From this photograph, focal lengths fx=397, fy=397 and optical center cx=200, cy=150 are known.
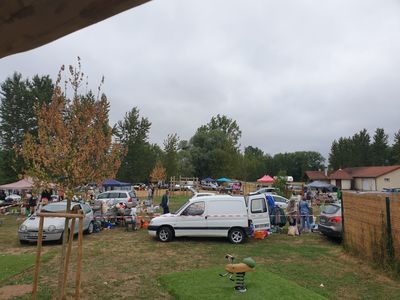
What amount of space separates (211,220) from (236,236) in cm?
113

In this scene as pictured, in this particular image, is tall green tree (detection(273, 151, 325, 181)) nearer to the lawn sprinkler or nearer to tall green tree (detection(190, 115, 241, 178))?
tall green tree (detection(190, 115, 241, 178))

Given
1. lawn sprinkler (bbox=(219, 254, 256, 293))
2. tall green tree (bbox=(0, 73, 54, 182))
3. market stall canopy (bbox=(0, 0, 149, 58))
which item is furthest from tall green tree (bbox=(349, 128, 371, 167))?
market stall canopy (bbox=(0, 0, 149, 58))

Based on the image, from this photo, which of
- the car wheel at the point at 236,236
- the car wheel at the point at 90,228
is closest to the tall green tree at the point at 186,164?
the car wheel at the point at 90,228

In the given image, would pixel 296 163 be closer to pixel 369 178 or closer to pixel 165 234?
pixel 369 178

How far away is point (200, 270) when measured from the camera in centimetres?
1039

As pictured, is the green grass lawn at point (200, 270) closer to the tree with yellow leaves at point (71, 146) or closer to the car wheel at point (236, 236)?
the car wheel at point (236, 236)

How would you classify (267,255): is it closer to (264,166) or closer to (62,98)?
(62,98)

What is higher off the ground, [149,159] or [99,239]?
[149,159]

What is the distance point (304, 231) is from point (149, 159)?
4528 centimetres

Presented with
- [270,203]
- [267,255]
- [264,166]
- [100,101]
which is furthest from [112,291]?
[264,166]

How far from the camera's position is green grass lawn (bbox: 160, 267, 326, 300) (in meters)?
7.97

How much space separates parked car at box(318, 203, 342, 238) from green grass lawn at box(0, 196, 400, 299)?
1.55 ft

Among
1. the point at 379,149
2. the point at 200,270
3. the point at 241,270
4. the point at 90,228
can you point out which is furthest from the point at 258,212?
the point at 379,149

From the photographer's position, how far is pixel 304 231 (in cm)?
1831
